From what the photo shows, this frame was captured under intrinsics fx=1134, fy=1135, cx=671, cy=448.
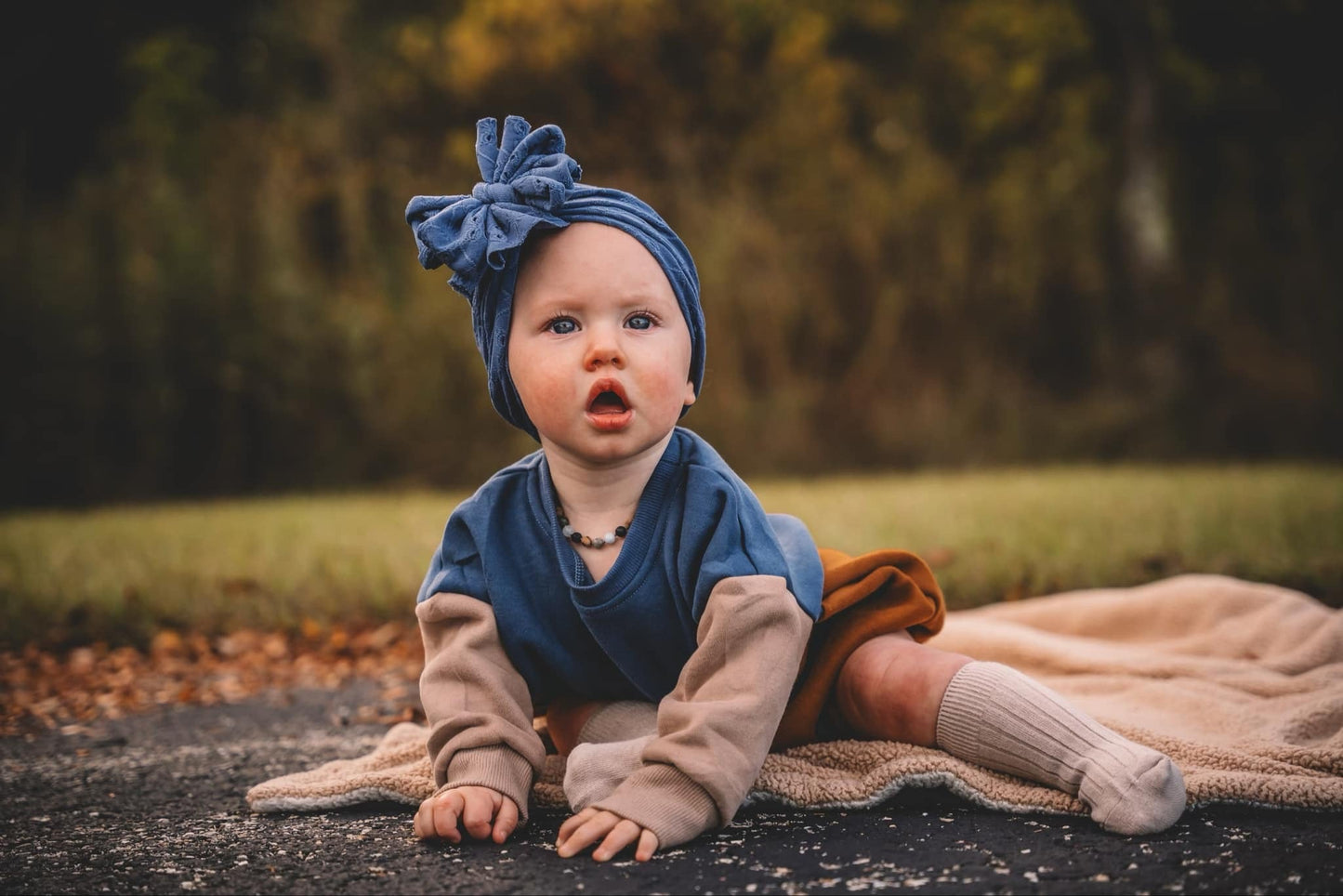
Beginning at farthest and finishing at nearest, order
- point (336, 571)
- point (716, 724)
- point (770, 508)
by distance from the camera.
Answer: point (770, 508) → point (336, 571) → point (716, 724)

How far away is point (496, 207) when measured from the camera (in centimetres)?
207

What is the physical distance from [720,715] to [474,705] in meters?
0.48

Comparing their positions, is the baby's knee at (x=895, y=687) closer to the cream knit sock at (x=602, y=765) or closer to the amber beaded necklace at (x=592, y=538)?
the cream knit sock at (x=602, y=765)

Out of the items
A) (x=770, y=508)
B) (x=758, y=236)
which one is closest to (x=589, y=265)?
(x=770, y=508)

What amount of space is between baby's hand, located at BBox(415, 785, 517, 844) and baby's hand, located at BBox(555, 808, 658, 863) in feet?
0.44

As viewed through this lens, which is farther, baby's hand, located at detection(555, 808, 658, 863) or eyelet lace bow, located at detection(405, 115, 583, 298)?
eyelet lace bow, located at detection(405, 115, 583, 298)

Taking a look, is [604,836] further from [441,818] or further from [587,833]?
[441,818]

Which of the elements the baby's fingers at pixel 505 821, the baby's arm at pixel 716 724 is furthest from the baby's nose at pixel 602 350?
the baby's fingers at pixel 505 821

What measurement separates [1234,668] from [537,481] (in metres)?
1.86

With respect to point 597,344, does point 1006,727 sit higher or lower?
lower

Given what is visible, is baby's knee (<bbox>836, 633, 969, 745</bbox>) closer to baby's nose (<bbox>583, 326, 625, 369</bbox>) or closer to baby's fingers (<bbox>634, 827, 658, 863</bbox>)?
baby's fingers (<bbox>634, 827, 658, 863</bbox>)

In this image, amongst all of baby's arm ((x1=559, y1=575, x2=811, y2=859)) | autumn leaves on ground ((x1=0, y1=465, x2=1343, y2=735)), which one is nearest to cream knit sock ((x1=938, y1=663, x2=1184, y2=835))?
baby's arm ((x1=559, y1=575, x2=811, y2=859))

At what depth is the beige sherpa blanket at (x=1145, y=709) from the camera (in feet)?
6.76

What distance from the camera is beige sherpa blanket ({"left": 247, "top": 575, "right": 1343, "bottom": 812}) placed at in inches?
81.1
